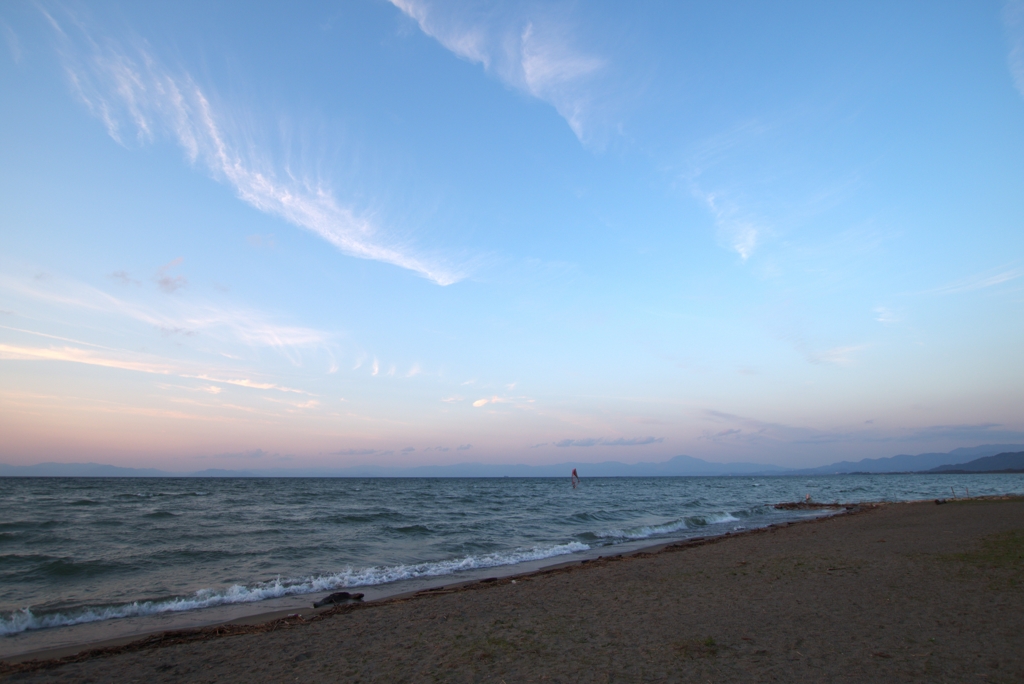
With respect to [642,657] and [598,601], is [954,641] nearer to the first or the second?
[642,657]

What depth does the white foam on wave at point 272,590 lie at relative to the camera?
10.5m

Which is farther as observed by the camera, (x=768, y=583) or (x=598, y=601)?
(x=768, y=583)

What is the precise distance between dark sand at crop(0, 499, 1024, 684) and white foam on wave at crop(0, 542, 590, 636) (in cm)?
337

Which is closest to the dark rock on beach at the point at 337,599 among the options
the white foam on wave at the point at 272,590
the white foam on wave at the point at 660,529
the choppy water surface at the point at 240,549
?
the white foam on wave at the point at 272,590

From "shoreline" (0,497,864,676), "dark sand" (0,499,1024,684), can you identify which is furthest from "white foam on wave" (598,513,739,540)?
"dark sand" (0,499,1024,684)

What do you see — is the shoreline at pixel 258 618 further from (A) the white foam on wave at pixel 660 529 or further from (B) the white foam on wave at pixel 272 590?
(A) the white foam on wave at pixel 660 529

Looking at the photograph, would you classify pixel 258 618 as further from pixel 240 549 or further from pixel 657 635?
pixel 240 549

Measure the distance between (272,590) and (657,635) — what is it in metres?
10.2

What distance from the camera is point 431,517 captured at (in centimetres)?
3244

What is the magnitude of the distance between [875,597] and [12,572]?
72.8 ft

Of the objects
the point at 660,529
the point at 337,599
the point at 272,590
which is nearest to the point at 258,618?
the point at 337,599

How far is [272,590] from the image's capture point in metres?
13.2

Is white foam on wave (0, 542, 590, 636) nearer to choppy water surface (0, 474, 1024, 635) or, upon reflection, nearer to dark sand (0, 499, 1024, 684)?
choppy water surface (0, 474, 1024, 635)

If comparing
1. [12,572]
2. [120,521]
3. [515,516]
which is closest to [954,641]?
[12,572]
